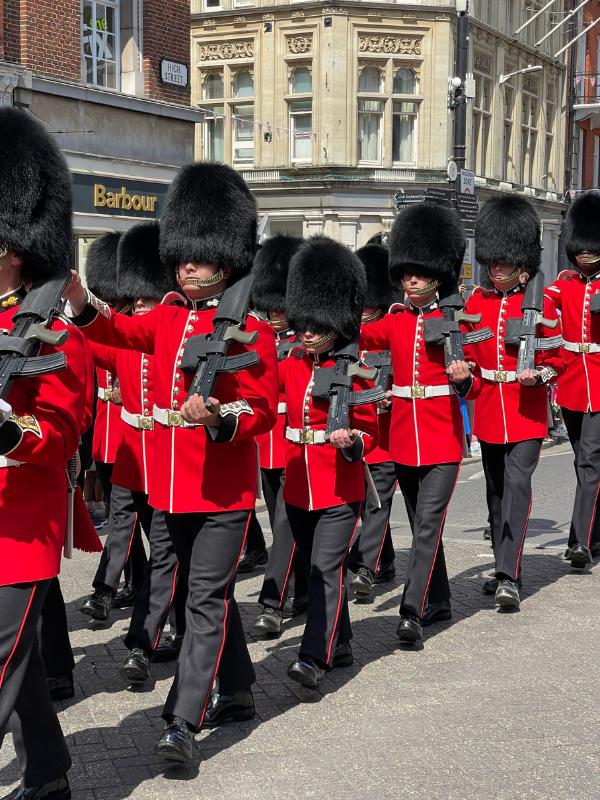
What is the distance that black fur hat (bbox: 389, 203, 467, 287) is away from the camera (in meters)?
6.54

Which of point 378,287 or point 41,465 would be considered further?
point 378,287

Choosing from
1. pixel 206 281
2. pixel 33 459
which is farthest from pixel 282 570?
pixel 33 459

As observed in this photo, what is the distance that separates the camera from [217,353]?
14.3 feet

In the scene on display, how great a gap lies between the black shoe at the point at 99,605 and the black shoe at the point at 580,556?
281 centimetres

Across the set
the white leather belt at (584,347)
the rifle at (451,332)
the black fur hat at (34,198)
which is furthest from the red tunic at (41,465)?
the white leather belt at (584,347)

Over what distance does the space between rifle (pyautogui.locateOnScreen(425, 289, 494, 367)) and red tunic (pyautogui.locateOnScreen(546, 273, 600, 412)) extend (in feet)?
5.47

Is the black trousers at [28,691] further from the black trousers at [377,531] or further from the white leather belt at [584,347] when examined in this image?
the white leather belt at [584,347]

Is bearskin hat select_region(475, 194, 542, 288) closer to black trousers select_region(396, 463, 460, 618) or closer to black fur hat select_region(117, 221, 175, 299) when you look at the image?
black trousers select_region(396, 463, 460, 618)

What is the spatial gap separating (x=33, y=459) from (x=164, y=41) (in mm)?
13565

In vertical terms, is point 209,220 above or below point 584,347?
above

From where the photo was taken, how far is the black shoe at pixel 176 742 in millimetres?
4227

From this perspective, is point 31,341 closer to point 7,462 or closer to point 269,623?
point 7,462

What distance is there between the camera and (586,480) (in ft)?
25.6

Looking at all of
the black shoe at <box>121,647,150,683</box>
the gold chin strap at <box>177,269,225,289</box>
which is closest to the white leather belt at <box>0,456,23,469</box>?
the gold chin strap at <box>177,269,225,289</box>
